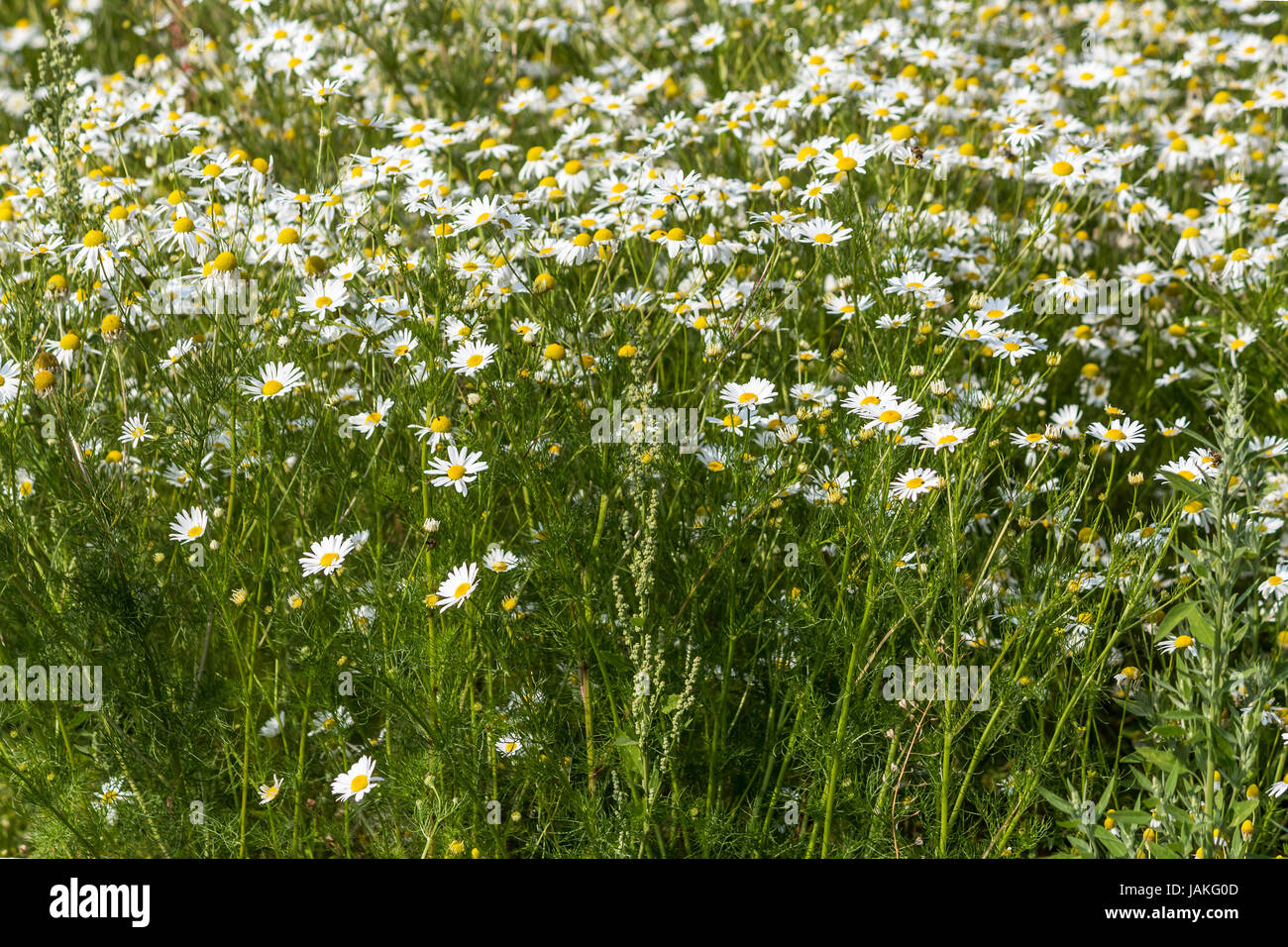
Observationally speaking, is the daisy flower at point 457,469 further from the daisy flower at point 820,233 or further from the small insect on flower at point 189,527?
the daisy flower at point 820,233

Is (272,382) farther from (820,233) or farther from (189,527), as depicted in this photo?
(820,233)

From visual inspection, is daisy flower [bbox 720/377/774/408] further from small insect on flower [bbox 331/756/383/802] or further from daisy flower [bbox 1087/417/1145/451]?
small insect on flower [bbox 331/756/383/802]

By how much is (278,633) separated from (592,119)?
3.23m

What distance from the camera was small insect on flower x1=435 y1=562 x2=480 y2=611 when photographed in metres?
2.54

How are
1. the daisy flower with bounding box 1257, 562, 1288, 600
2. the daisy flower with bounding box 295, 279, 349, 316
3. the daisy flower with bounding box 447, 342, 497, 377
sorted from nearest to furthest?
the daisy flower with bounding box 447, 342, 497, 377 → the daisy flower with bounding box 1257, 562, 1288, 600 → the daisy flower with bounding box 295, 279, 349, 316

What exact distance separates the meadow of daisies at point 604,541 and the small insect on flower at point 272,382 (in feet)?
0.04

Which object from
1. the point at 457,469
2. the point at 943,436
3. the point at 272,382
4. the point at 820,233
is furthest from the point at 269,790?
the point at 820,233

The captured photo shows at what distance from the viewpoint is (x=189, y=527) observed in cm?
292

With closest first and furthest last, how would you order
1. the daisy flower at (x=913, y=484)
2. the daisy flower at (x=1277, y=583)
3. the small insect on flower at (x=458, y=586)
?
1. the small insect on flower at (x=458, y=586)
2. the daisy flower at (x=913, y=484)
3. the daisy flower at (x=1277, y=583)

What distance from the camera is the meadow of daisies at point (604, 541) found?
103 inches

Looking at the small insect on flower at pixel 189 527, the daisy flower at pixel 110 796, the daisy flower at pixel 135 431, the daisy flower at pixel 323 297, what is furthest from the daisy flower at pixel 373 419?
the daisy flower at pixel 110 796

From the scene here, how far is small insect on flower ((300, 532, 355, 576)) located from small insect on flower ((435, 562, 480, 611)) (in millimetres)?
258

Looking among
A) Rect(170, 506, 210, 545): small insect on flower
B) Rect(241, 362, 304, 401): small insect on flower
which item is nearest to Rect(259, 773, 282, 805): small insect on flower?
Rect(170, 506, 210, 545): small insect on flower

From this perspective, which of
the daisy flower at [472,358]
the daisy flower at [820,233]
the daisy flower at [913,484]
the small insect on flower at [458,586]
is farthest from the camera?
the daisy flower at [820,233]
